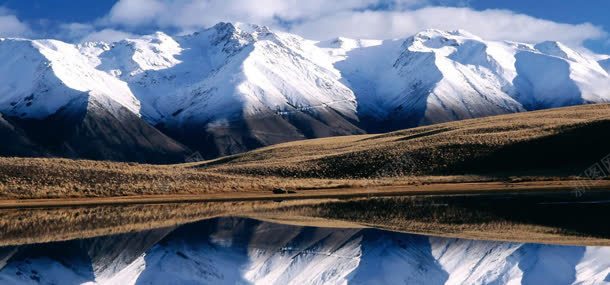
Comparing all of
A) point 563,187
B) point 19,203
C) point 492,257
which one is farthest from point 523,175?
point 492,257

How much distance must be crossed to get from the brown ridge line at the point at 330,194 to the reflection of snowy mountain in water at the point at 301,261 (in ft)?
86.6

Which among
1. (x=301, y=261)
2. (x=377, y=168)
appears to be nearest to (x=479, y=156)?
(x=377, y=168)

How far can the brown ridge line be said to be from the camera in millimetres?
62406

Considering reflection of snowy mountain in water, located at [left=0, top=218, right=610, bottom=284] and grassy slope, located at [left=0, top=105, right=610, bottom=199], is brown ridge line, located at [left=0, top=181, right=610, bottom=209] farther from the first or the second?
reflection of snowy mountain in water, located at [left=0, top=218, right=610, bottom=284]

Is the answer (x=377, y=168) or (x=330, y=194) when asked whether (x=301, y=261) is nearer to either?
(x=330, y=194)

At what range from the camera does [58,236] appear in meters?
38.2

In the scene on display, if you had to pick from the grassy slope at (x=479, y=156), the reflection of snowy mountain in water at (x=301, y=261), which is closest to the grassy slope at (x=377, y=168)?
the grassy slope at (x=479, y=156)

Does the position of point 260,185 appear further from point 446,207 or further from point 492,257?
point 492,257

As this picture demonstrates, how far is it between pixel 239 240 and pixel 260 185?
41930 mm

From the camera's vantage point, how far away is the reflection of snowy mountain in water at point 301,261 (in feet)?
86.5

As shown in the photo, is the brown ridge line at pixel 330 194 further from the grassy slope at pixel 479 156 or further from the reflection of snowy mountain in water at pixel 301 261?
the reflection of snowy mountain in water at pixel 301 261

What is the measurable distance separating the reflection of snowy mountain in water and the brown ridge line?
86.6 ft

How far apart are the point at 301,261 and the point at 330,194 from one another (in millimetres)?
39993

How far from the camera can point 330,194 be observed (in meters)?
69.7
